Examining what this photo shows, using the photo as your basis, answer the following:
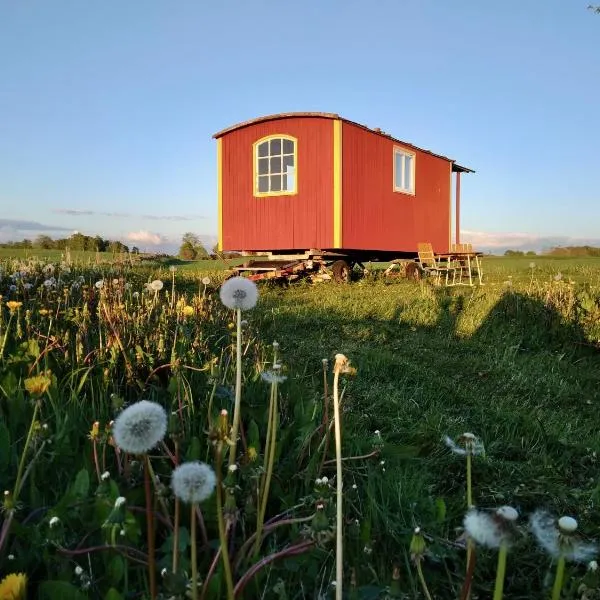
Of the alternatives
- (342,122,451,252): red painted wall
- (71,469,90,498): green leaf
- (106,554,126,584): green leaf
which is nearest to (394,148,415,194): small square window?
(342,122,451,252): red painted wall

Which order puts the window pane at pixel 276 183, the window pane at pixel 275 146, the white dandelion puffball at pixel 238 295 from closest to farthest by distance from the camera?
the white dandelion puffball at pixel 238 295 < the window pane at pixel 275 146 < the window pane at pixel 276 183

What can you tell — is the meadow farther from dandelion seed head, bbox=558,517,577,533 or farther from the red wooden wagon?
the red wooden wagon

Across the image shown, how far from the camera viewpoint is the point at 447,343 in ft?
16.9

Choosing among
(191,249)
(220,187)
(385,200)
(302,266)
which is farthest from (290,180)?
(191,249)

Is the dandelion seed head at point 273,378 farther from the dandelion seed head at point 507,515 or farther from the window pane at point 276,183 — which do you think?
the window pane at point 276,183

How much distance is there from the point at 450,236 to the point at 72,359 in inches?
626

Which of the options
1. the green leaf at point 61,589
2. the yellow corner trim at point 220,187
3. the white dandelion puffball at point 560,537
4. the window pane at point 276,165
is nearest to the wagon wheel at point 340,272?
the window pane at point 276,165

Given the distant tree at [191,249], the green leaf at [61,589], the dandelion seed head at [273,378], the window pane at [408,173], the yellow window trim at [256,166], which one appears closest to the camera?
the green leaf at [61,589]

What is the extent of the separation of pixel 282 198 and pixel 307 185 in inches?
26.7

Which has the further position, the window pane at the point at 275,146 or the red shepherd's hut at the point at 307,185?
the window pane at the point at 275,146

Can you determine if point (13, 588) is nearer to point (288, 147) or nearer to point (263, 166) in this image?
point (288, 147)

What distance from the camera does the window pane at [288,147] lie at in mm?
12047

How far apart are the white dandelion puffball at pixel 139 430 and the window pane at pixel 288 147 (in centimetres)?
1166

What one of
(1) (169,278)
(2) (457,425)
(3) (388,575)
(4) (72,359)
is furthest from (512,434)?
(1) (169,278)
